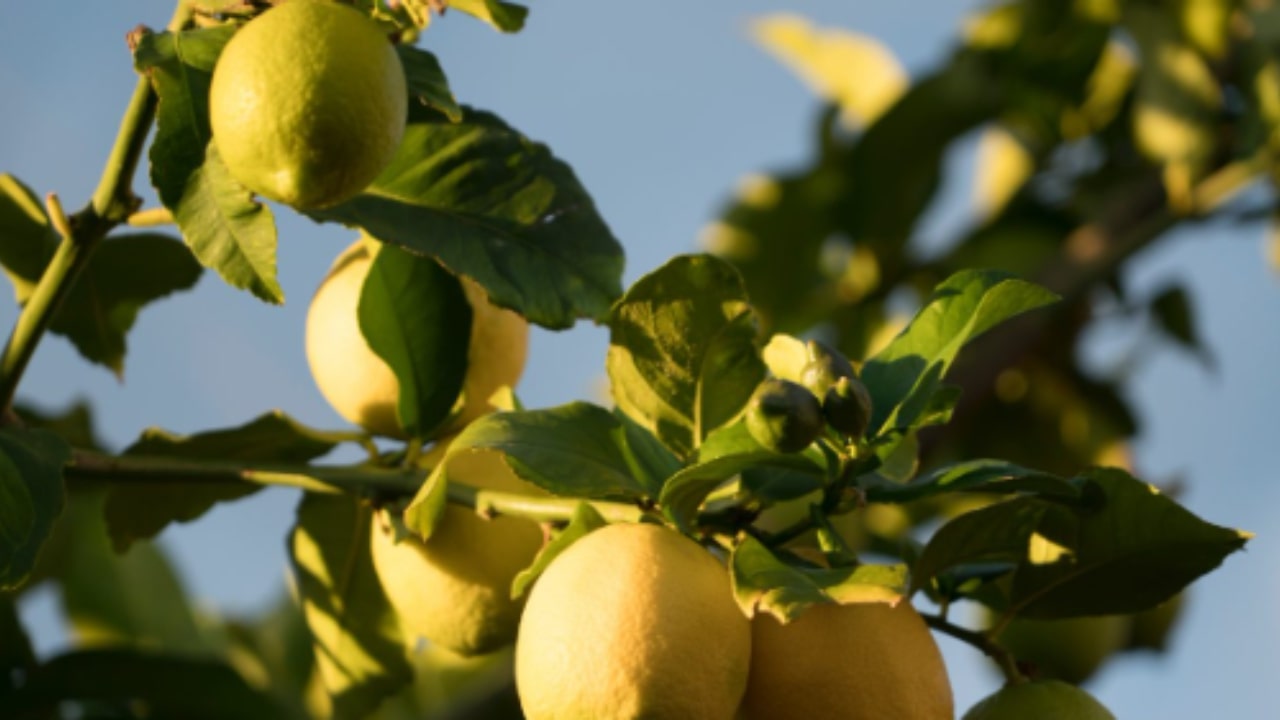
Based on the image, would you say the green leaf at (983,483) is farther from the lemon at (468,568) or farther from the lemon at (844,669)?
the lemon at (468,568)

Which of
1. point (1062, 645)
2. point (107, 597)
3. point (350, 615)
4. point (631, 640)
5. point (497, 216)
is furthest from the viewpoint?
point (1062, 645)

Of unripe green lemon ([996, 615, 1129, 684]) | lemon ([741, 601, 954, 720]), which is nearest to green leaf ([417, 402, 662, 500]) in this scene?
lemon ([741, 601, 954, 720])

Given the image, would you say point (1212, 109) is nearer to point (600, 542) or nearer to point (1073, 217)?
point (1073, 217)

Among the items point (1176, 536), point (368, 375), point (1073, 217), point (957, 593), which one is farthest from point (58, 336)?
point (1073, 217)

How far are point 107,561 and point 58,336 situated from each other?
1.21 feet

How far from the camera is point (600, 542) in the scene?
693 mm

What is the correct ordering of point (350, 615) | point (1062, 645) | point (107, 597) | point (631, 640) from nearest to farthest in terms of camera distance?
point (631, 640)
point (350, 615)
point (107, 597)
point (1062, 645)

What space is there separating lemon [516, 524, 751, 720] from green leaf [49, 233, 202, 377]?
432 mm

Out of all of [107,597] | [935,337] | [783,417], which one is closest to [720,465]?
[783,417]

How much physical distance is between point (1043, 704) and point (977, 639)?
0.20 ft

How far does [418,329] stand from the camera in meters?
0.88

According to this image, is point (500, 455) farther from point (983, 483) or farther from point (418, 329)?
point (983, 483)

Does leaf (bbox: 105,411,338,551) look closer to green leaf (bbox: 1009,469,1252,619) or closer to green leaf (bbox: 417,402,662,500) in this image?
green leaf (bbox: 417,402,662,500)

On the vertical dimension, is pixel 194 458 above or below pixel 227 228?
below
